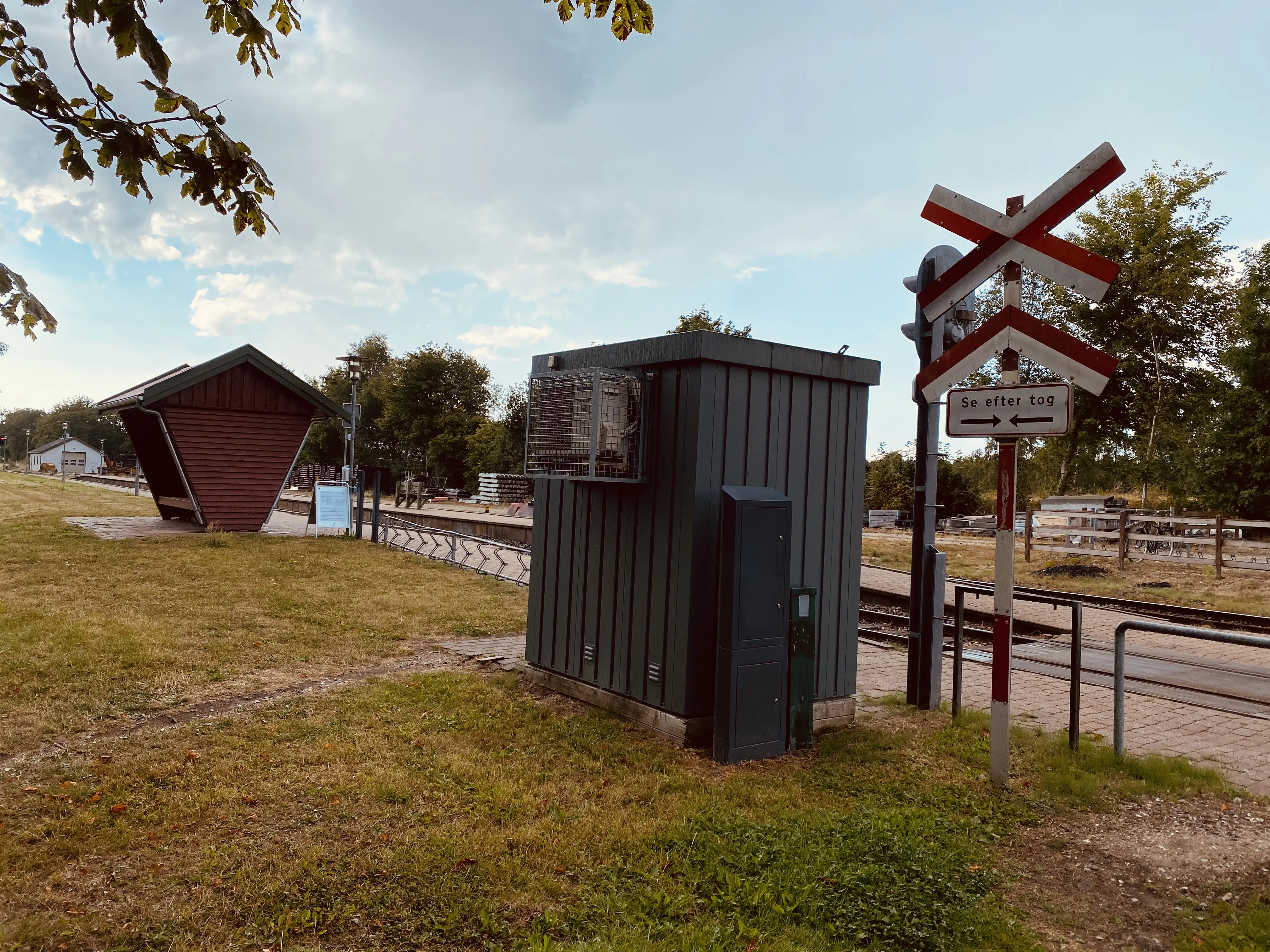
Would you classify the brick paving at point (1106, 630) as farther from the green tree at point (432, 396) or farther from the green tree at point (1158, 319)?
the green tree at point (432, 396)

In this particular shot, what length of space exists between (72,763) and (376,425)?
60875 mm

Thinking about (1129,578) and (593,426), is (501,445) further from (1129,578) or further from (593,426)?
(593,426)

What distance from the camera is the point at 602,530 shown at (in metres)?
6.55

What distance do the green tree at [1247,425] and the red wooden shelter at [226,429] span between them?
96.6 ft

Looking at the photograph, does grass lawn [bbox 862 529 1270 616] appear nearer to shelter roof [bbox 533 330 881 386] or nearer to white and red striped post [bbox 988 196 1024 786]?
shelter roof [bbox 533 330 881 386]

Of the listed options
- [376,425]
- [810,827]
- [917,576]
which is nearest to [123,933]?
[810,827]

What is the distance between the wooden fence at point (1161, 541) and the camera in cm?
1888

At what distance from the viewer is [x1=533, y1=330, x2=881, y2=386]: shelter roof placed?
5738 millimetres

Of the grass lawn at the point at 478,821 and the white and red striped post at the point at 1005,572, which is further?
the white and red striped post at the point at 1005,572

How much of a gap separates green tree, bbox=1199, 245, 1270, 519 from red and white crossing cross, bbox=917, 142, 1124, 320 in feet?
97.0

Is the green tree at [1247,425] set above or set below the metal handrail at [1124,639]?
above

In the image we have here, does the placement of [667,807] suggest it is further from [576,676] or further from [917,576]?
[917,576]

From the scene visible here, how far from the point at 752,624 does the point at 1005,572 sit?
156cm

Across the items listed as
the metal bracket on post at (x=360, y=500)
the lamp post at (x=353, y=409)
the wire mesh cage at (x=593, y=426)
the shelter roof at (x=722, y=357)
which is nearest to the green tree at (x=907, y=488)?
the lamp post at (x=353, y=409)
